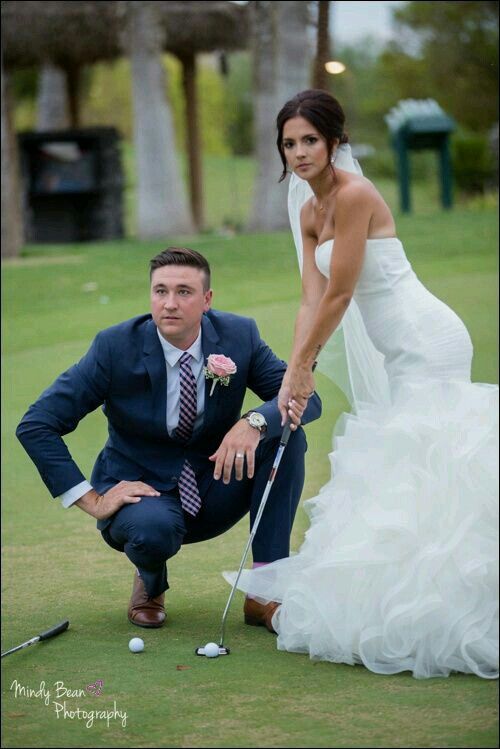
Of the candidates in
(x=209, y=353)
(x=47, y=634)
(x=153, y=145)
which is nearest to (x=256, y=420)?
(x=209, y=353)

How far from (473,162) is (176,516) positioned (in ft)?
52.2

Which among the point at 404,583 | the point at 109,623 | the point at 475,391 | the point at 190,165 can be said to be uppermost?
the point at 190,165

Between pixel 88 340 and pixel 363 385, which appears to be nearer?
pixel 363 385

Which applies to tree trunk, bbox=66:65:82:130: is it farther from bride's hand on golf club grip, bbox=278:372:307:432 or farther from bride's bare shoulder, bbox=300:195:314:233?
bride's hand on golf club grip, bbox=278:372:307:432

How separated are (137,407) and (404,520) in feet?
2.89

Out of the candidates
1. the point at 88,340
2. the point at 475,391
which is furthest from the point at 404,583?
the point at 88,340

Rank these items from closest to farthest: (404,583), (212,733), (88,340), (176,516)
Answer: (212,733) < (404,583) < (176,516) < (88,340)

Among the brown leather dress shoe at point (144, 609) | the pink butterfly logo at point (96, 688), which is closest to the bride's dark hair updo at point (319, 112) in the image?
the brown leather dress shoe at point (144, 609)

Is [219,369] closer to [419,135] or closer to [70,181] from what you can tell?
[70,181]

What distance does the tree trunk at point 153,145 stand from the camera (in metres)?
10.2

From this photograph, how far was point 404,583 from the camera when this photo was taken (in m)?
2.73

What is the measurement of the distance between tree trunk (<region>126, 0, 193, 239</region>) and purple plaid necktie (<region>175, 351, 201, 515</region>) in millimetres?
7402

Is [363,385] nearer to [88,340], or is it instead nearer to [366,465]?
[366,465]

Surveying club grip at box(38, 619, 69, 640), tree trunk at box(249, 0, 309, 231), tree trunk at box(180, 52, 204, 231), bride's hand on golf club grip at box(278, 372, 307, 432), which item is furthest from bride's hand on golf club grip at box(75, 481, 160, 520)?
tree trunk at box(180, 52, 204, 231)
